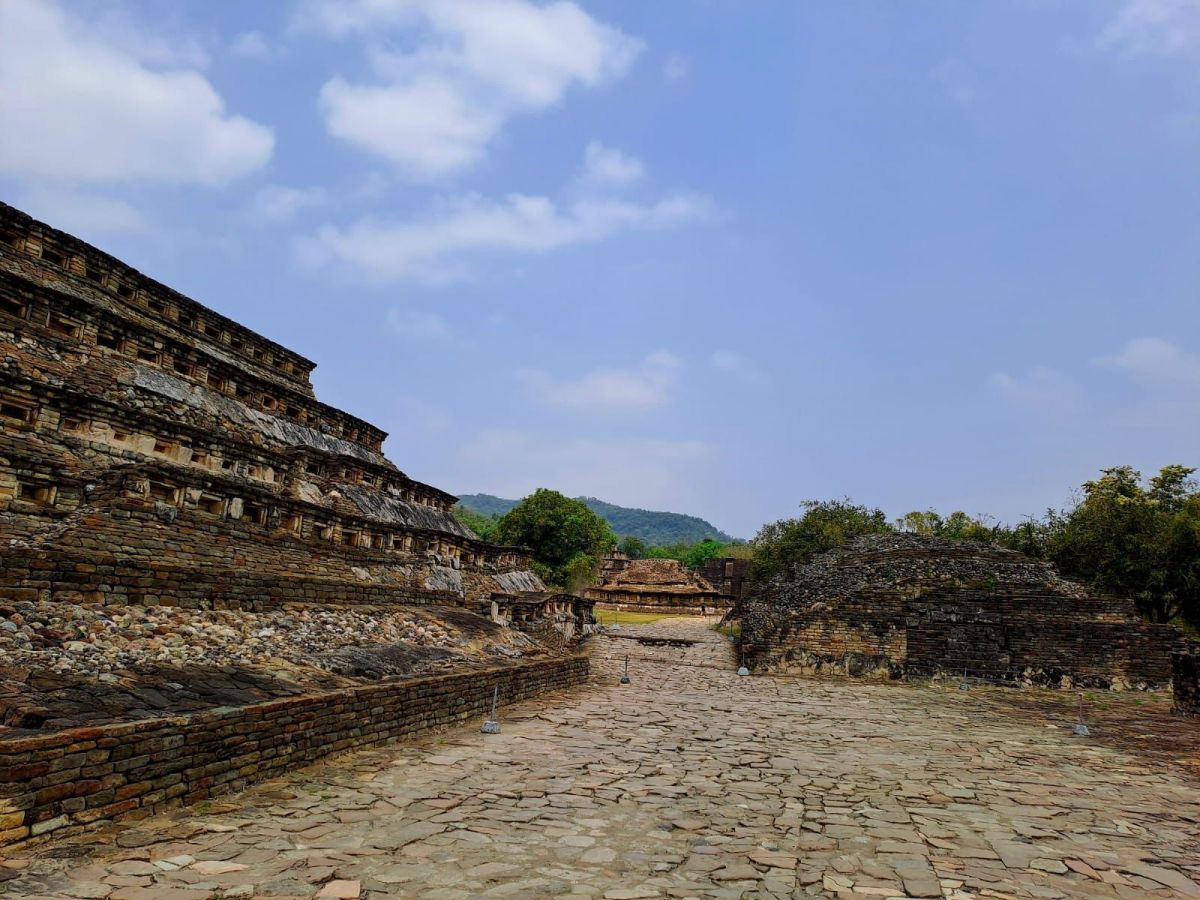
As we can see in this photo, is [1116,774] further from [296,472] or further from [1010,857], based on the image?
[296,472]

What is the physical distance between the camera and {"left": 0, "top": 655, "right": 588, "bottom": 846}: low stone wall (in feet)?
14.9

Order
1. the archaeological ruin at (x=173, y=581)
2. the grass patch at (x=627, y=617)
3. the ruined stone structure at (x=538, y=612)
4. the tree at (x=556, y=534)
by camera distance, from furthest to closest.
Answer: the tree at (x=556, y=534), the grass patch at (x=627, y=617), the ruined stone structure at (x=538, y=612), the archaeological ruin at (x=173, y=581)

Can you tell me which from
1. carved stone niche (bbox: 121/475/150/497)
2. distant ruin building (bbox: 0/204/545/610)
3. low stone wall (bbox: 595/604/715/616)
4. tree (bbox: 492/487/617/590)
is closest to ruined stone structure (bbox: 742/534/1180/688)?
distant ruin building (bbox: 0/204/545/610)

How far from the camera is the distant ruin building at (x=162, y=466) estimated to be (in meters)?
8.52

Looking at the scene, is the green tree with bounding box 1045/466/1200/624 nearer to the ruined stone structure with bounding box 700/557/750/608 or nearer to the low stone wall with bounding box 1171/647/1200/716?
the low stone wall with bounding box 1171/647/1200/716

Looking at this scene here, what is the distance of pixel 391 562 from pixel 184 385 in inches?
228

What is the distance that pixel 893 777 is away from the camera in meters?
8.00

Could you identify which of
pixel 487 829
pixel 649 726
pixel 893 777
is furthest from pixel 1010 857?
pixel 649 726

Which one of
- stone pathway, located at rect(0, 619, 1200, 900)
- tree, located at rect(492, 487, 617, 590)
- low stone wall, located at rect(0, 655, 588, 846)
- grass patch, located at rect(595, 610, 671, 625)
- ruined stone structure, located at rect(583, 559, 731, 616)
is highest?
tree, located at rect(492, 487, 617, 590)

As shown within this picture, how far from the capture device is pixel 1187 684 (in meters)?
12.8

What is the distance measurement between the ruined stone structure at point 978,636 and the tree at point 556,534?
71.3 ft

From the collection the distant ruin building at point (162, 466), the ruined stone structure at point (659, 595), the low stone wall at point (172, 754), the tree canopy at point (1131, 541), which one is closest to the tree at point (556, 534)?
the ruined stone structure at point (659, 595)

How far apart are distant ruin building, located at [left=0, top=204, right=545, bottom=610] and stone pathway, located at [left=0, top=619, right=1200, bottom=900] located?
3.36 metres

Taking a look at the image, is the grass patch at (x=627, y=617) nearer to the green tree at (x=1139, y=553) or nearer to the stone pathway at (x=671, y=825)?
the green tree at (x=1139, y=553)
